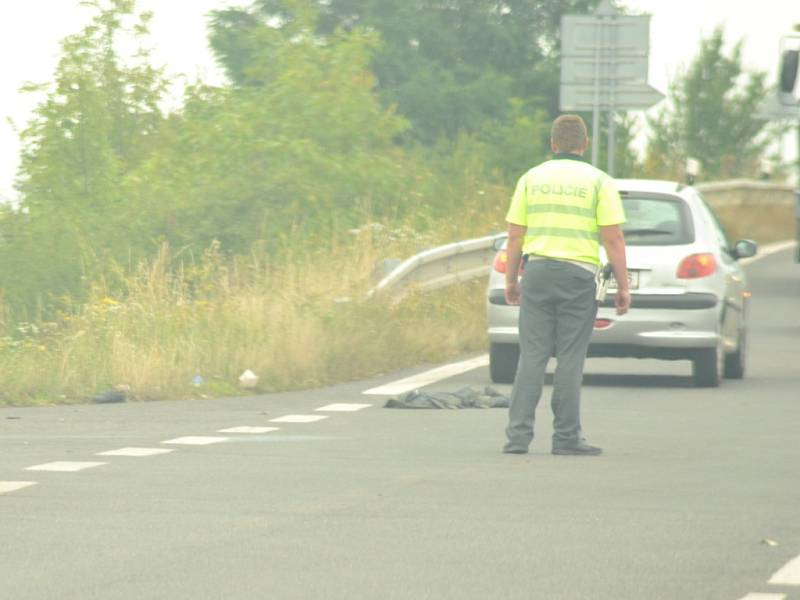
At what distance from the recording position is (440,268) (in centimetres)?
2067

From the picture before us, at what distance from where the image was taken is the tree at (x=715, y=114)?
53969 millimetres

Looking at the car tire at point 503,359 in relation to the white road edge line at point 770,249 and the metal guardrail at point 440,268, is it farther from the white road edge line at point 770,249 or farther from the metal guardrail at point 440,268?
the white road edge line at point 770,249

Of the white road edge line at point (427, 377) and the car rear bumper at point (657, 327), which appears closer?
the white road edge line at point (427, 377)

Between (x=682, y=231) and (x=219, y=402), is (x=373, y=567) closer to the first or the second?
(x=219, y=402)

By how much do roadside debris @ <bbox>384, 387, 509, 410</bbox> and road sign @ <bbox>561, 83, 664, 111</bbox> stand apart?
13770mm

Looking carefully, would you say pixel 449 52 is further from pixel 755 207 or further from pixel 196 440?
pixel 196 440

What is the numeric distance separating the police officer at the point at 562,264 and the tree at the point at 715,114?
42305mm

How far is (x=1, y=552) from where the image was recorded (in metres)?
7.81

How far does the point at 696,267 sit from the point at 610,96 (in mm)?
12478

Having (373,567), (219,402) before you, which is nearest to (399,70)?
(219,402)

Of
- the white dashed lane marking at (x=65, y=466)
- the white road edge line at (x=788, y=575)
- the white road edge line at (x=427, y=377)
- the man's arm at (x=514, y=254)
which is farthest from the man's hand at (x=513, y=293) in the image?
the white road edge line at (x=788, y=575)

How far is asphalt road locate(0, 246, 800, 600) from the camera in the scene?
7219mm

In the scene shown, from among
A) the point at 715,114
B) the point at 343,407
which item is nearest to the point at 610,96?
the point at 343,407

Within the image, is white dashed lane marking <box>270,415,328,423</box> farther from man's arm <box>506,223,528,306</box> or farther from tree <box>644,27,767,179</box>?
tree <box>644,27,767,179</box>
